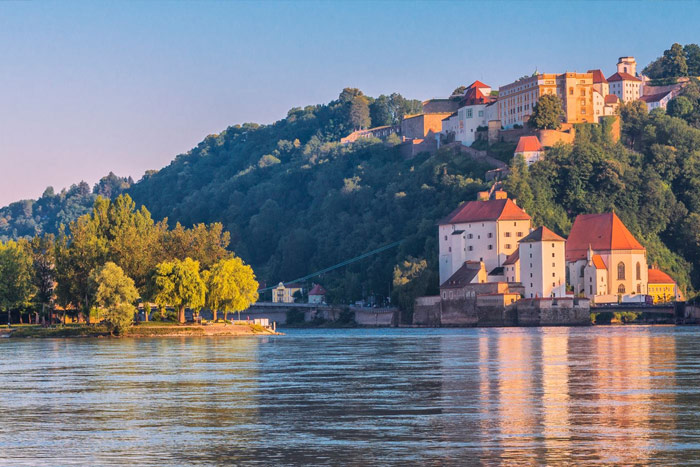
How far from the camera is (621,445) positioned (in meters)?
26.6

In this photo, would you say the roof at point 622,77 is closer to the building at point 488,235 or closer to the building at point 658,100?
the building at point 658,100

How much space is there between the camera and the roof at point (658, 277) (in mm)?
136625

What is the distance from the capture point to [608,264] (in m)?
136

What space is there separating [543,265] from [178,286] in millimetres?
50018

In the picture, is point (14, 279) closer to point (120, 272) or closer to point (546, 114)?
point (120, 272)

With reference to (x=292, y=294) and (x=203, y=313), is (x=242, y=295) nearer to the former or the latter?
(x=203, y=313)

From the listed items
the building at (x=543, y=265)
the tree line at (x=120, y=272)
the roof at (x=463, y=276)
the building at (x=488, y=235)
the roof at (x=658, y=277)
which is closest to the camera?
the tree line at (x=120, y=272)

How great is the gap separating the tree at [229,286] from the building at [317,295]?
65.6 m

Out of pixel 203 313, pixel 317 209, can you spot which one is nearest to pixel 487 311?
pixel 203 313

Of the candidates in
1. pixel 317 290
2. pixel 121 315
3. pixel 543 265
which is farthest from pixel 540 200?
pixel 121 315

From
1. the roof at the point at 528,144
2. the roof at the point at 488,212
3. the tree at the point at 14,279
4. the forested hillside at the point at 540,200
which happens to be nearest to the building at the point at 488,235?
the roof at the point at 488,212

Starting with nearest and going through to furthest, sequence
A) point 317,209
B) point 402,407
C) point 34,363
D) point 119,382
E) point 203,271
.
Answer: point 402,407 → point 119,382 → point 34,363 → point 203,271 → point 317,209

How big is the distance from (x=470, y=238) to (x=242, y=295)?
47575 millimetres

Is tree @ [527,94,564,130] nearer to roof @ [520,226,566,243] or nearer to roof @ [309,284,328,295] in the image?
roof @ [520,226,566,243]
